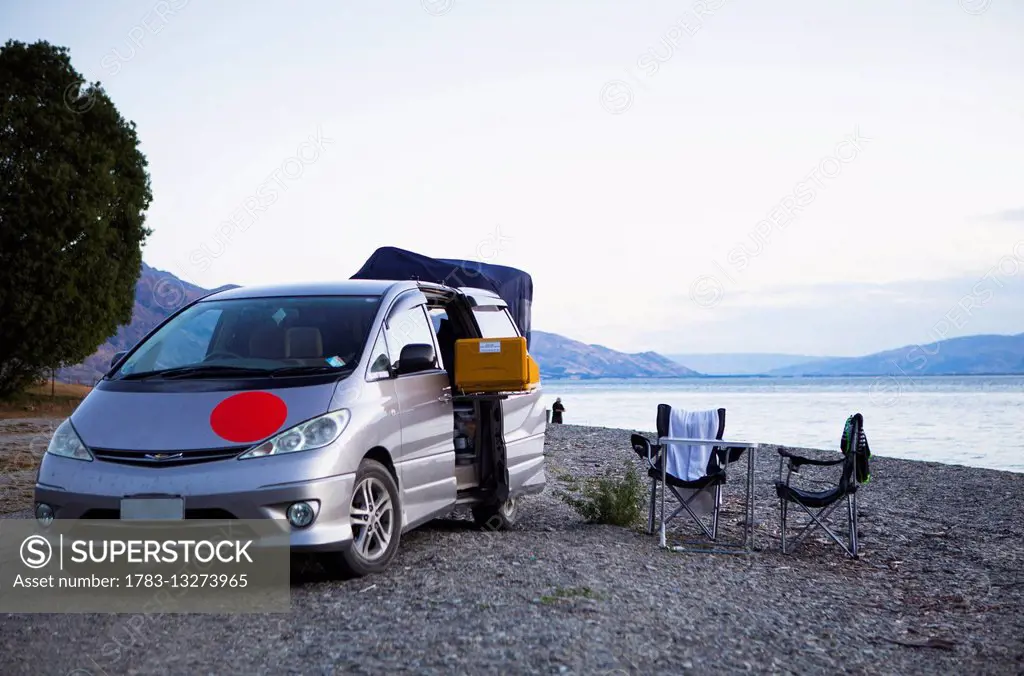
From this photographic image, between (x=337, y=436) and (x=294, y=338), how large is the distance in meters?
1.13

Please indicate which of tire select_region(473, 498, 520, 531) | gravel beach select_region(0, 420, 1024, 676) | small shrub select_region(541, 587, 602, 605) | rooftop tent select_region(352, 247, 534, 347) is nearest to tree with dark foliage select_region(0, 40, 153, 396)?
rooftop tent select_region(352, 247, 534, 347)

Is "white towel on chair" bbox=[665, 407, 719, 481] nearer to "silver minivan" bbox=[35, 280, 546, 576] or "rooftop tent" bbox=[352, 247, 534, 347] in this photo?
"silver minivan" bbox=[35, 280, 546, 576]

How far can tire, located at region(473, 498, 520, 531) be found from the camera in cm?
816

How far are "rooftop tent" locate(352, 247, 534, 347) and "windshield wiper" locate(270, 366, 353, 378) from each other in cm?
799

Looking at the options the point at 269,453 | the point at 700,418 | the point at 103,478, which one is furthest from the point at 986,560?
the point at 103,478

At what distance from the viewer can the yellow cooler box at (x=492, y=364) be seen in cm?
731

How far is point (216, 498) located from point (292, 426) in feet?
1.86

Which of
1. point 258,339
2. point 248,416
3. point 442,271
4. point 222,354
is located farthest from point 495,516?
point 442,271

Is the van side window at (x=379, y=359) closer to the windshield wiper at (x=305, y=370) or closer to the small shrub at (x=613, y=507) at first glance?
the windshield wiper at (x=305, y=370)

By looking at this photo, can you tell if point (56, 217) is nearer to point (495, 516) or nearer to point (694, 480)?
point (495, 516)

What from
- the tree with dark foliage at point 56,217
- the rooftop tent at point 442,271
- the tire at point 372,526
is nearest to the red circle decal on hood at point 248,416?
the tire at point 372,526

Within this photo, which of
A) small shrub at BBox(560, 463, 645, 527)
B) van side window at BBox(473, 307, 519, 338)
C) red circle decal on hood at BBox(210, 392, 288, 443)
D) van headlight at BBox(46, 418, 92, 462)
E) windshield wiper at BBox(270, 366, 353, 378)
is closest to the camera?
red circle decal on hood at BBox(210, 392, 288, 443)

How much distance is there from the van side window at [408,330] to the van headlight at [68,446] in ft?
6.45

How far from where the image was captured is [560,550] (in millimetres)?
7293
